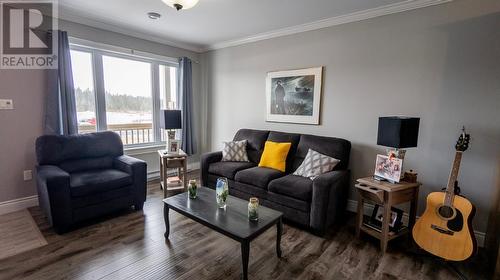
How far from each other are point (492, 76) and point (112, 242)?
3871 millimetres

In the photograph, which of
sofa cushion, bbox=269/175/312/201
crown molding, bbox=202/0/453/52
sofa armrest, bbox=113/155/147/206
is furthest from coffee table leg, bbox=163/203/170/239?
crown molding, bbox=202/0/453/52

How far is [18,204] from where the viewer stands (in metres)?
3.00

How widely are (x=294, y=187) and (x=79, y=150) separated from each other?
265 centimetres

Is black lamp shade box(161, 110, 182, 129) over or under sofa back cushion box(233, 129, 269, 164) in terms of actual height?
over

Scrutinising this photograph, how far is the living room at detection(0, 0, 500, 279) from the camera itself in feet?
6.78

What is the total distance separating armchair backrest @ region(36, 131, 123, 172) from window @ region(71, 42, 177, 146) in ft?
1.88

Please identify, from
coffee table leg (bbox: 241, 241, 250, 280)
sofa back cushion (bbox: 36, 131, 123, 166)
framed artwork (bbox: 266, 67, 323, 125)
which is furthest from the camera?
framed artwork (bbox: 266, 67, 323, 125)

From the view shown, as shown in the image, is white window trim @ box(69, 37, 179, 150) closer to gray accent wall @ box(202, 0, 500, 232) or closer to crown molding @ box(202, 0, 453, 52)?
crown molding @ box(202, 0, 453, 52)

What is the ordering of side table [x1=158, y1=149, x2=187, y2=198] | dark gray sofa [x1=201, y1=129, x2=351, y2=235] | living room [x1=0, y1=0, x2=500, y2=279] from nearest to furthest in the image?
Answer: living room [x1=0, y1=0, x2=500, y2=279]
dark gray sofa [x1=201, y1=129, x2=351, y2=235]
side table [x1=158, y1=149, x2=187, y2=198]

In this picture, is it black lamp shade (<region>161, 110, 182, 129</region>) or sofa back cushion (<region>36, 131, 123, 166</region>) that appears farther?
black lamp shade (<region>161, 110, 182, 129</region>)

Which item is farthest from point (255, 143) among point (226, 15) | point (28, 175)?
point (28, 175)

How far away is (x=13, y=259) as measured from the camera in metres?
2.04

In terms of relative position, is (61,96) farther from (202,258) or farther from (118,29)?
(202,258)

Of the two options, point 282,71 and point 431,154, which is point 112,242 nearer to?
point 282,71
